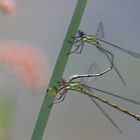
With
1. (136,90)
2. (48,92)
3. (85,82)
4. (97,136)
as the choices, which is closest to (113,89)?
(136,90)

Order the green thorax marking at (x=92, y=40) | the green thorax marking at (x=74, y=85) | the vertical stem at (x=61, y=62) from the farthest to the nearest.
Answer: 1. the green thorax marking at (x=92, y=40)
2. the green thorax marking at (x=74, y=85)
3. the vertical stem at (x=61, y=62)

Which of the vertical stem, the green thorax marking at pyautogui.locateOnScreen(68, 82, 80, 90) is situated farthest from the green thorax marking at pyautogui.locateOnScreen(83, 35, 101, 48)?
the vertical stem

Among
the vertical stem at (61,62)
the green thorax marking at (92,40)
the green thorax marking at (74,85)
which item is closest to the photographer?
the vertical stem at (61,62)

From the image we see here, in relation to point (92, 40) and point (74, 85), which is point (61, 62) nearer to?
point (74, 85)

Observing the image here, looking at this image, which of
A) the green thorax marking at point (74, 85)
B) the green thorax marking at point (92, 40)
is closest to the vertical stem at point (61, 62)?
the green thorax marking at point (74, 85)

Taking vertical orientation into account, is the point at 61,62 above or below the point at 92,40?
below

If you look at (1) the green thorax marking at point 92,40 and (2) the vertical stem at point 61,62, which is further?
(1) the green thorax marking at point 92,40

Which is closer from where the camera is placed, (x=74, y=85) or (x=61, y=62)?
(x=61, y=62)

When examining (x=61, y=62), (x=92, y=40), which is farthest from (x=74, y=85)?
(x=61, y=62)

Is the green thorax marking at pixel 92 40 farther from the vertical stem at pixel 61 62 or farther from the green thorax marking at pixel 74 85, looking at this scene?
the vertical stem at pixel 61 62

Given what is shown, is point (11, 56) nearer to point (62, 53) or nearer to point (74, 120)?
point (62, 53)

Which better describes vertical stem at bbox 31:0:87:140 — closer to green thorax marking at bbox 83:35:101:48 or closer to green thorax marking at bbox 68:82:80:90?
green thorax marking at bbox 68:82:80:90
